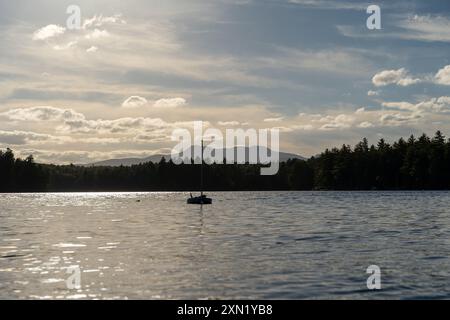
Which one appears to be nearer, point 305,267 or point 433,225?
point 305,267

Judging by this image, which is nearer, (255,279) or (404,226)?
(255,279)

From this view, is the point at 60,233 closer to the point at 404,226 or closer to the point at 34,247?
the point at 34,247

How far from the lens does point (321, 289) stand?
98.7ft

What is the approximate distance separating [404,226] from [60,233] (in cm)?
4006
